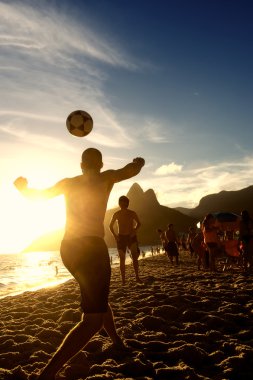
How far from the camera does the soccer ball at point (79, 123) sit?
4.41 m

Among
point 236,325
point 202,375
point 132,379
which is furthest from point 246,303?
point 132,379

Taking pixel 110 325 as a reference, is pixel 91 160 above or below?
above

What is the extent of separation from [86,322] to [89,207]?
3.34 feet

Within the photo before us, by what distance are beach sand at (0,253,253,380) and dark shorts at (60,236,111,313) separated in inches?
30.4

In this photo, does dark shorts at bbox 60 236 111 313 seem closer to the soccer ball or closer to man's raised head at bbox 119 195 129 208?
the soccer ball

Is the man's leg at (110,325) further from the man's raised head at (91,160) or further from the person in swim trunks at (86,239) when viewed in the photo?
the man's raised head at (91,160)

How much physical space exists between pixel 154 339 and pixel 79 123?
286 centimetres

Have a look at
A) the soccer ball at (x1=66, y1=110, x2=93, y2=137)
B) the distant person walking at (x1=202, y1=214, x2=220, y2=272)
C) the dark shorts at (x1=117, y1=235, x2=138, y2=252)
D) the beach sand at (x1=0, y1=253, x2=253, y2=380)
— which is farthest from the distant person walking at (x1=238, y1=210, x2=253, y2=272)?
the soccer ball at (x1=66, y1=110, x2=93, y2=137)

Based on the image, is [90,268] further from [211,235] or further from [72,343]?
Result: [211,235]

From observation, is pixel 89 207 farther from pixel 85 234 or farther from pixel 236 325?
pixel 236 325

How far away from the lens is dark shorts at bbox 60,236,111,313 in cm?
299

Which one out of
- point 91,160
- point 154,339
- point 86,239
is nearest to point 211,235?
point 154,339

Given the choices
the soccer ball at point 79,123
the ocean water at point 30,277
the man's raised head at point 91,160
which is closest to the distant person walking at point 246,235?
the soccer ball at point 79,123

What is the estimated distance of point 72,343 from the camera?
9.27 ft
